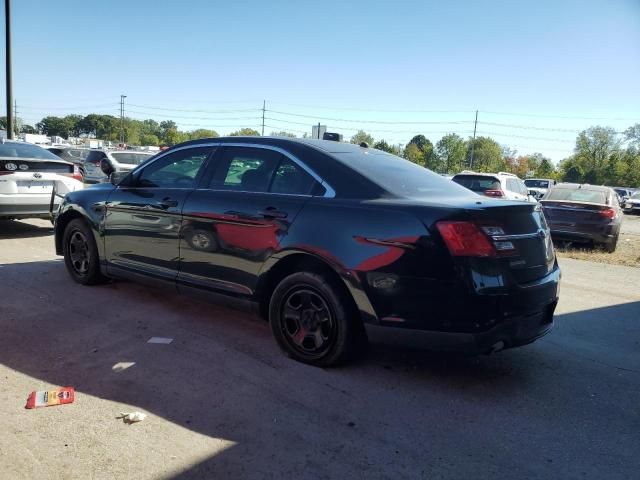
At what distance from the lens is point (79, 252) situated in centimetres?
561

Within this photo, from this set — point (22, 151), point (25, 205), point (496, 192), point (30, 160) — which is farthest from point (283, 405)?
point (496, 192)

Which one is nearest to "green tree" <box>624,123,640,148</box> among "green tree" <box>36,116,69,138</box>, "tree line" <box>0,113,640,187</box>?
"tree line" <box>0,113,640,187</box>

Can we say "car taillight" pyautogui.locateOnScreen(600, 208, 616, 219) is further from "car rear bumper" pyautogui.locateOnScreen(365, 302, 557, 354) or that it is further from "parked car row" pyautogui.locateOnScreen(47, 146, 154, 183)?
"parked car row" pyautogui.locateOnScreen(47, 146, 154, 183)

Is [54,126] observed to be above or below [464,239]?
above

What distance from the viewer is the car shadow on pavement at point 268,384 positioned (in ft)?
8.61

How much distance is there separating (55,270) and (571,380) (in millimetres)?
5761

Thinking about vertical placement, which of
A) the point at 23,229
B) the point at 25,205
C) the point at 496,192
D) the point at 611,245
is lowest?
the point at 23,229

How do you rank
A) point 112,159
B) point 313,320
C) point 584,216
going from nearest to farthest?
point 313,320, point 584,216, point 112,159

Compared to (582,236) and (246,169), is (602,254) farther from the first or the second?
(246,169)

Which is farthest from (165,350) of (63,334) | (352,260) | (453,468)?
(453,468)

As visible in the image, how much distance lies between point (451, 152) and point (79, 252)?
85.5 m

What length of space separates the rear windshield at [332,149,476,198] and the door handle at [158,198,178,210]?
1.54 meters

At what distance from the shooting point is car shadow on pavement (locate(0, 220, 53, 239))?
877 cm

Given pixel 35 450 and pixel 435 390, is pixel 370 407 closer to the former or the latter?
pixel 435 390
